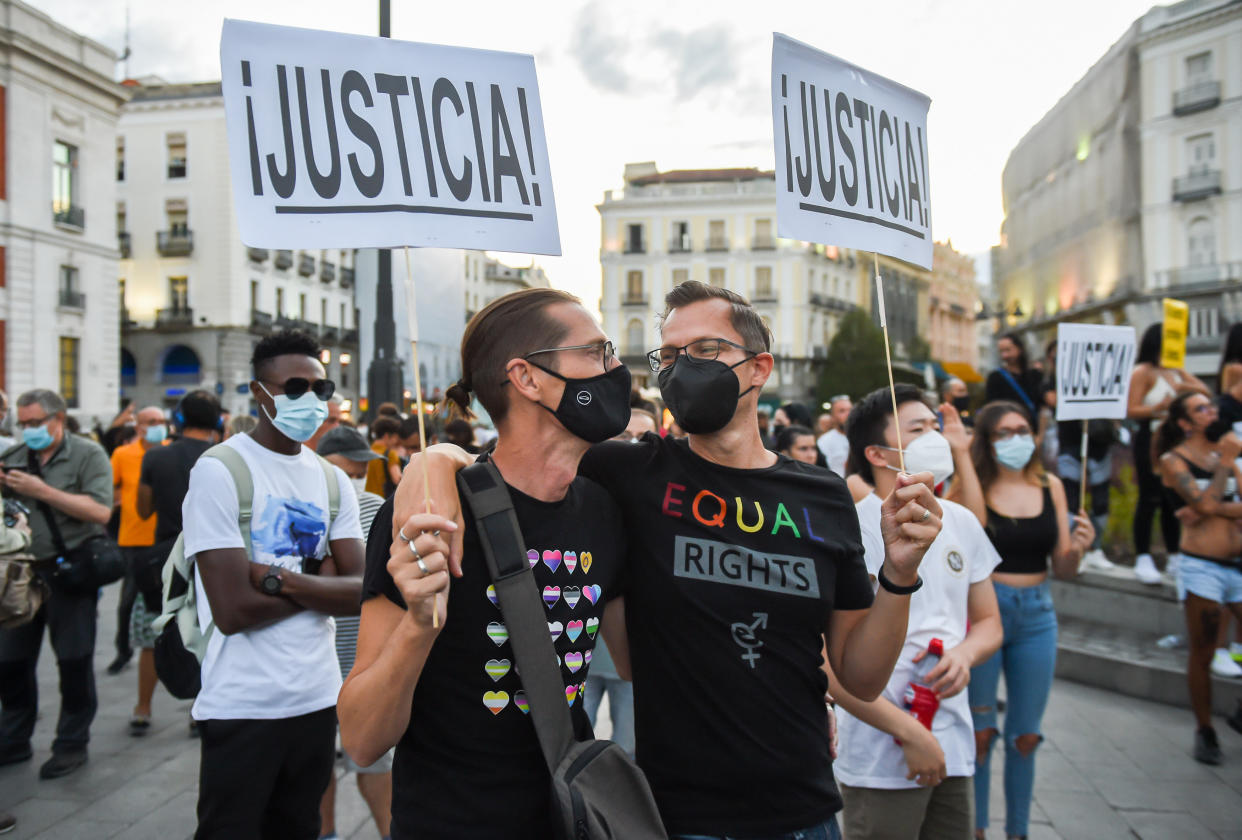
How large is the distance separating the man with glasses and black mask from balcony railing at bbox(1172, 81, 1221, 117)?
3703cm

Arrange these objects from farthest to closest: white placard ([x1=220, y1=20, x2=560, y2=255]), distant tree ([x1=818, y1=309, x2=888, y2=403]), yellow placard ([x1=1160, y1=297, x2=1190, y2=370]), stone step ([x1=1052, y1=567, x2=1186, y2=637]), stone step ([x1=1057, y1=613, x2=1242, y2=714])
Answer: distant tree ([x1=818, y1=309, x2=888, y2=403]) → yellow placard ([x1=1160, y1=297, x2=1190, y2=370]) → stone step ([x1=1052, y1=567, x2=1186, y2=637]) → stone step ([x1=1057, y1=613, x2=1242, y2=714]) → white placard ([x1=220, y1=20, x2=560, y2=255])

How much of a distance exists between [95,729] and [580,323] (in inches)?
200

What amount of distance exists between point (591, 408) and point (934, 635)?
1.70 metres

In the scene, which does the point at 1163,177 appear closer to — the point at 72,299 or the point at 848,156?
the point at 848,156

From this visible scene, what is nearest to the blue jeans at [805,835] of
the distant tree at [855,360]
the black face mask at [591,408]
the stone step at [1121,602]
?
the black face mask at [591,408]

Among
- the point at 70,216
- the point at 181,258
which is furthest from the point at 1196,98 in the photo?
the point at 181,258

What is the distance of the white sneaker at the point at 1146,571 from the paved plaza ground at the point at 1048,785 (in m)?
1.62

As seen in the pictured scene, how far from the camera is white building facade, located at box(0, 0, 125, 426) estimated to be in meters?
23.1

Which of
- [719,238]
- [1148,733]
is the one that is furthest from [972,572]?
[719,238]

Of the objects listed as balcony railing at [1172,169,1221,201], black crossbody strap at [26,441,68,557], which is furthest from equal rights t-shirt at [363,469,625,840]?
balcony railing at [1172,169,1221,201]

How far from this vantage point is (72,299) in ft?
83.3

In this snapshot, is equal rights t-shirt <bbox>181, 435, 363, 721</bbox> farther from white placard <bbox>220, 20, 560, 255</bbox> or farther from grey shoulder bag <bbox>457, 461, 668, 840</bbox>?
grey shoulder bag <bbox>457, 461, 668, 840</bbox>

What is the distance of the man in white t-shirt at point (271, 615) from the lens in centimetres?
267

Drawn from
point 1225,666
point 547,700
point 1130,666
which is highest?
point 547,700
